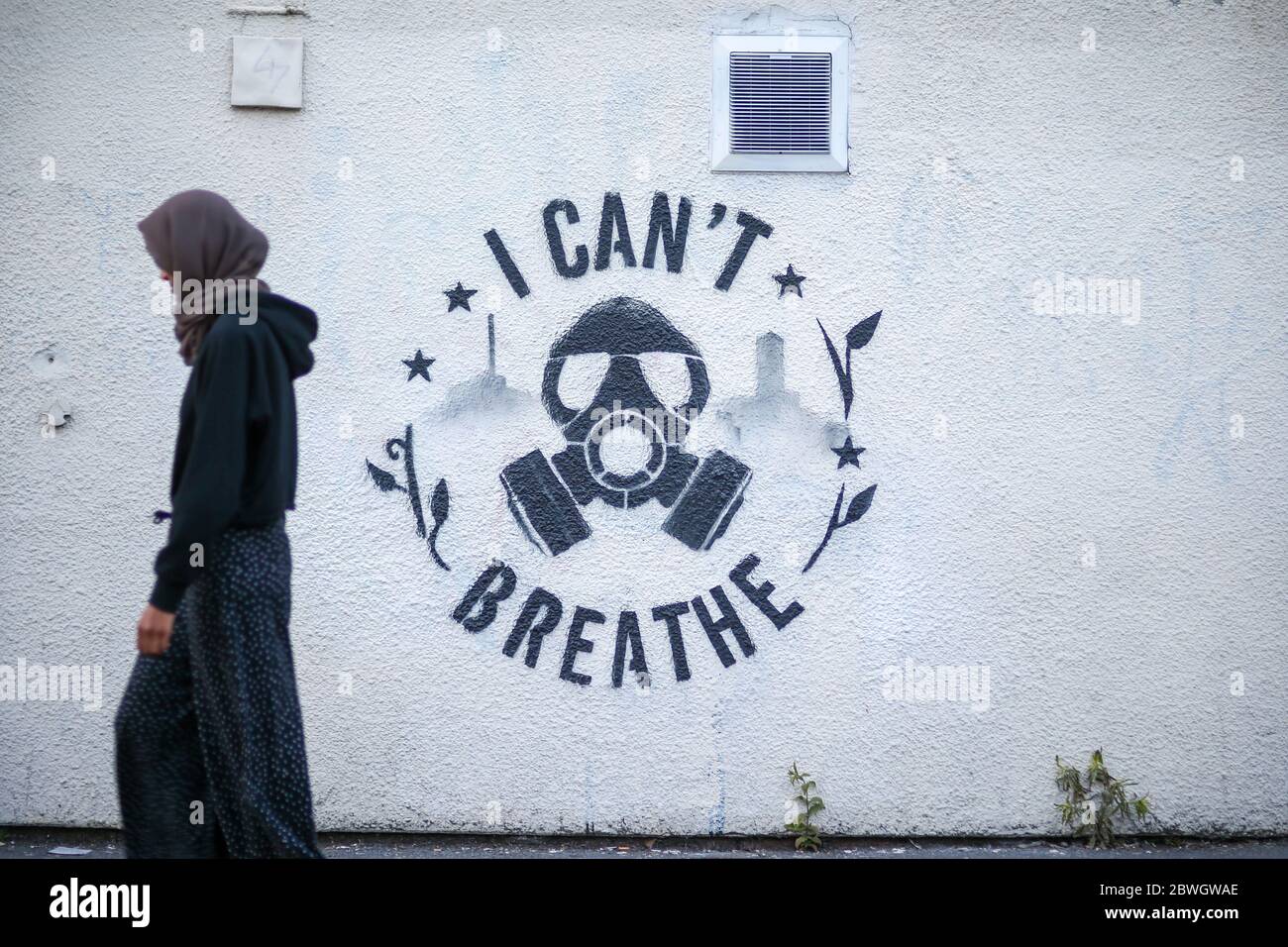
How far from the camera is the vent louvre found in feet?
14.7

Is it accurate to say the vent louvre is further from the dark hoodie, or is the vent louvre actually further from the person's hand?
the person's hand

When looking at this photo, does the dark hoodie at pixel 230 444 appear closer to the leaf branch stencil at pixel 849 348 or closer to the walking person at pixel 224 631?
the walking person at pixel 224 631

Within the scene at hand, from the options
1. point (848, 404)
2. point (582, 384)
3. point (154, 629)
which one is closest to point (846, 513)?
point (848, 404)

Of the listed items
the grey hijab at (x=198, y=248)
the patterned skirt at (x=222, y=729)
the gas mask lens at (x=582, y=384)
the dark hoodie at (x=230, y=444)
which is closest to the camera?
the dark hoodie at (x=230, y=444)

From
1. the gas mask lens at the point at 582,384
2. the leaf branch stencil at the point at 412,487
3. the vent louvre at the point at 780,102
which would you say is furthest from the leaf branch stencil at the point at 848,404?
the leaf branch stencil at the point at 412,487

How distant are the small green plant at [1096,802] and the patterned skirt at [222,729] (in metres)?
2.57

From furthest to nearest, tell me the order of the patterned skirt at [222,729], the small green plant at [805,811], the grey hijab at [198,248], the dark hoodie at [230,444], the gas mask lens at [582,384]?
the gas mask lens at [582,384] → the small green plant at [805,811] → the grey hijab at [198,248] → the patterned skirt at [222,729] → the dark hoodie at [230,444]

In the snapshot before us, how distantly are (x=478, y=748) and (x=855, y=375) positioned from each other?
178 centimetres

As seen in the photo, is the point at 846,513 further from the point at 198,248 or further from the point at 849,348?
the point at 198,248

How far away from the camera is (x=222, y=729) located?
300cm

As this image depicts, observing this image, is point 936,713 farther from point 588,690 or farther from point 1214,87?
point 1214,87

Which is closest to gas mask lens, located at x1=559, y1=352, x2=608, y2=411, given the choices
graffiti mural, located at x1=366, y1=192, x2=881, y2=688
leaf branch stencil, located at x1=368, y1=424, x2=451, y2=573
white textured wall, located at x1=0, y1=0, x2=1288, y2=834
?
graffiti mural, located at x1=366, y1=192, x2=881, y2=688

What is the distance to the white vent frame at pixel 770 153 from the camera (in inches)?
177

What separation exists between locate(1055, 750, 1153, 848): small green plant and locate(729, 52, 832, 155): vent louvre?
2.24 metres
